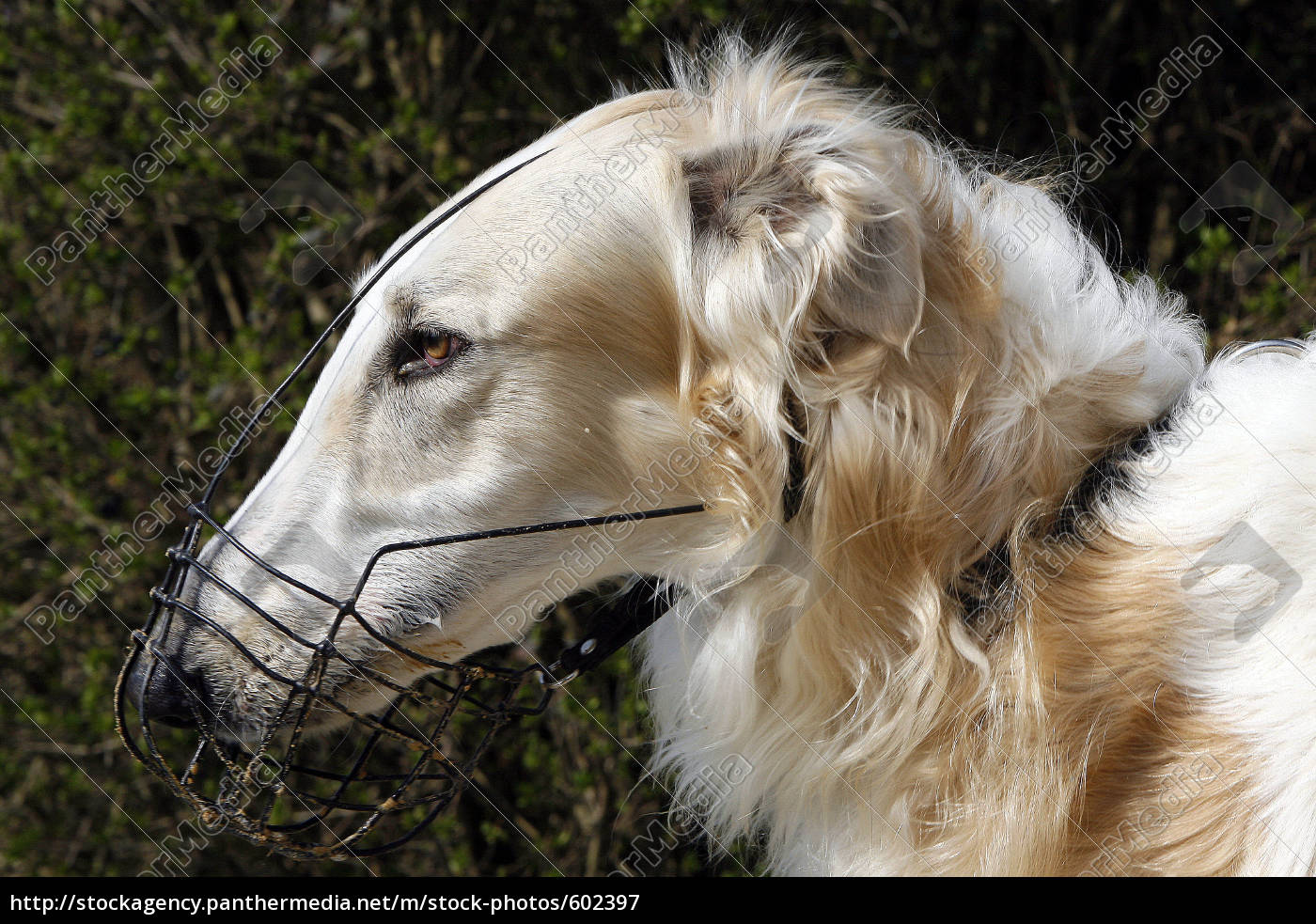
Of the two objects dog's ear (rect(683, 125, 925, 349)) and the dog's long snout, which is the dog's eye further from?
the dog's long snout

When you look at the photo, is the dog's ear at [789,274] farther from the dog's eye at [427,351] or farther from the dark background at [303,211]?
the dark background at [303,211]

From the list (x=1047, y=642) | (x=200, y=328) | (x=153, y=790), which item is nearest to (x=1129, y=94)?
(x=1047, y=642)

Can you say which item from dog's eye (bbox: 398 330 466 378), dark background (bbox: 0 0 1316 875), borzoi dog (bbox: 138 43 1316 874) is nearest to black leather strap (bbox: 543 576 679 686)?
borzoi dog (bbox: 138 43 1316 874)

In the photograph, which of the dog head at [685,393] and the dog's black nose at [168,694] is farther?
the dog's black nose at [168,694]

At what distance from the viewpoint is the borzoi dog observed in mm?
1538

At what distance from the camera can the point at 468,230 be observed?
1786mm

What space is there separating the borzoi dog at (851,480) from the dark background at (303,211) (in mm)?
1858

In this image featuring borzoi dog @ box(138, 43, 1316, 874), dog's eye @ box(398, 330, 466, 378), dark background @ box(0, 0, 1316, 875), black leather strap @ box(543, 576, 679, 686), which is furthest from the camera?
dark background @ box(0, 0, 1316, 875)

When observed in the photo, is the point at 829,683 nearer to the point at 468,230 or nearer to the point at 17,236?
the point at 468,230

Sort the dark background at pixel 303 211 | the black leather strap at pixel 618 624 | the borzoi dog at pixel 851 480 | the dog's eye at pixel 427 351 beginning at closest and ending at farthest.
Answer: the borzoi dog at pixel 851 480 < the dog's eye at pixel 427 351 < the black leather strap at pixel 618 624 < the dark background at pixel 303 211

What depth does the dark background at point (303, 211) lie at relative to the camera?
3.52 m

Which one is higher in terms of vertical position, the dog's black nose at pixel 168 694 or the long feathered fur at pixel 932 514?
the dog's black nose at pixel 168 694

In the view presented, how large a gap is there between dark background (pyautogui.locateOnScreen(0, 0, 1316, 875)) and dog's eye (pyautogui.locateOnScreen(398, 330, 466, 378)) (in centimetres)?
185

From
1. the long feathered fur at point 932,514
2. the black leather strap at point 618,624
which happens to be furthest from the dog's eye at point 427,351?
the black leather strap at point 618,624
